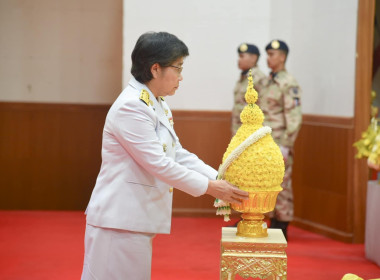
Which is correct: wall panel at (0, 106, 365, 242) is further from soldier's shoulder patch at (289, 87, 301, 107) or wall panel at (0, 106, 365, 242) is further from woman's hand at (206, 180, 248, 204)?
woman's hand at (206, 180, 248, 204)

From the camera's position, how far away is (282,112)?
5.65 metres

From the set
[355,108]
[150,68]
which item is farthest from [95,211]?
[355,108]

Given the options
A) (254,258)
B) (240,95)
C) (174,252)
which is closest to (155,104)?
(254,258)

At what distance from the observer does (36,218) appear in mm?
6758

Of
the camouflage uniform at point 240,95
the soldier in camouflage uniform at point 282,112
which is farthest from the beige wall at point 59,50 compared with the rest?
the soldier in camouflage uniform at point 282,112

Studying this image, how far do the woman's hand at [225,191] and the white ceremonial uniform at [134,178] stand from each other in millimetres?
51

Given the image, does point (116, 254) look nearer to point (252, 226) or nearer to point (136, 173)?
point (136, 173)

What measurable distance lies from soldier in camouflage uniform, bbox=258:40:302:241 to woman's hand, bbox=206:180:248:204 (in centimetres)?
276

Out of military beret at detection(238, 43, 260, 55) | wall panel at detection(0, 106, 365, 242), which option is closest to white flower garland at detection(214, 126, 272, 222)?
military beret at detection(238, 43, 260, 55)

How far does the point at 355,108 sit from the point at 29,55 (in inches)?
145

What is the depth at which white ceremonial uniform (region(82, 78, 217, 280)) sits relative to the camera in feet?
8.56

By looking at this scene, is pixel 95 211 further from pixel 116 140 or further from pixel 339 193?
pixel 339 193

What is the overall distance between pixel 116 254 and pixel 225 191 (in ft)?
1.65

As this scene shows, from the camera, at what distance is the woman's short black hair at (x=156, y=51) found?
2.67m
